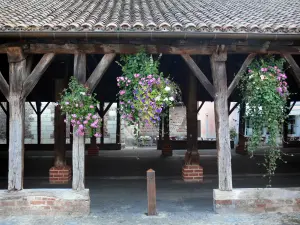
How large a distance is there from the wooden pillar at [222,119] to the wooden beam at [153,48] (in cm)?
20

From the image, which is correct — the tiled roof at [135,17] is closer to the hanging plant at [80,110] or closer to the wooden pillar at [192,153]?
the hanging plant at [80,110]

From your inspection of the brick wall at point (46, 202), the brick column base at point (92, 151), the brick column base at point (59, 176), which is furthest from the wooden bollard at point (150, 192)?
the brick column base at point (92, 151)

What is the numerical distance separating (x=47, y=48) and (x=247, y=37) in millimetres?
3059

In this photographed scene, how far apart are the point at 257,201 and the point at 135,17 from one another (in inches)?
142

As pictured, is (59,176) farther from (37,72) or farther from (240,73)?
(240,73)

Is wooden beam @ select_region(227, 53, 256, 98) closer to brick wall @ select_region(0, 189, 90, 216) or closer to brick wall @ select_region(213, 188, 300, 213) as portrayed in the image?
brick wall @ select_region(213, 188, 300, 213)

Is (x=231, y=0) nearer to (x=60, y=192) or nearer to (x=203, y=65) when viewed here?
(x=203, y=65)

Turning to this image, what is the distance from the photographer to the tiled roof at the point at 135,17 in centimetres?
482

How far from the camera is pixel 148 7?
6.96 metres

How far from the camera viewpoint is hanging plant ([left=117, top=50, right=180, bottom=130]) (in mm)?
4777

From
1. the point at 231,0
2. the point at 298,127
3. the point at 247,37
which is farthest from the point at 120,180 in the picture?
the point at 298,127

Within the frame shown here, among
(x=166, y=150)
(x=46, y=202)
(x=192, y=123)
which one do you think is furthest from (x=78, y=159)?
(x=166, y=150)

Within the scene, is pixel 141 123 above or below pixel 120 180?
above

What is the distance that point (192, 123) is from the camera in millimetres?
7930
